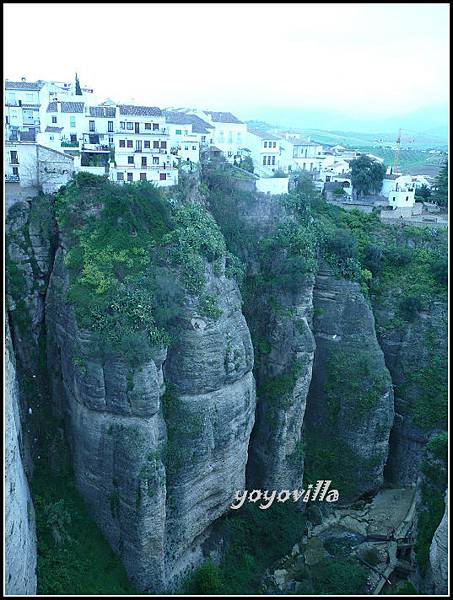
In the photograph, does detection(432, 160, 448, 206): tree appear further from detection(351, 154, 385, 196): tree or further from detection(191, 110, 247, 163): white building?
detection(191, 110, 247, 163): white building

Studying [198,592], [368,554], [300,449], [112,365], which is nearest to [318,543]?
[368,554]

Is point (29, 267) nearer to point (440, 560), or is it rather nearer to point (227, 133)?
point (440, 560)

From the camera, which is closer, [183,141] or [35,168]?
[35,168]

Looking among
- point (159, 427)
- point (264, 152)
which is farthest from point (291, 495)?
point (264, 152)

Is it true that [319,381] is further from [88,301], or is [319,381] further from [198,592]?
[88,301]

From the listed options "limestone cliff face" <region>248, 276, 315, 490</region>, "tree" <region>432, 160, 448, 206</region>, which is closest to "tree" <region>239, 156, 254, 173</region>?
"limestone cliff face" <region>248, 276, 315, 490</region>
